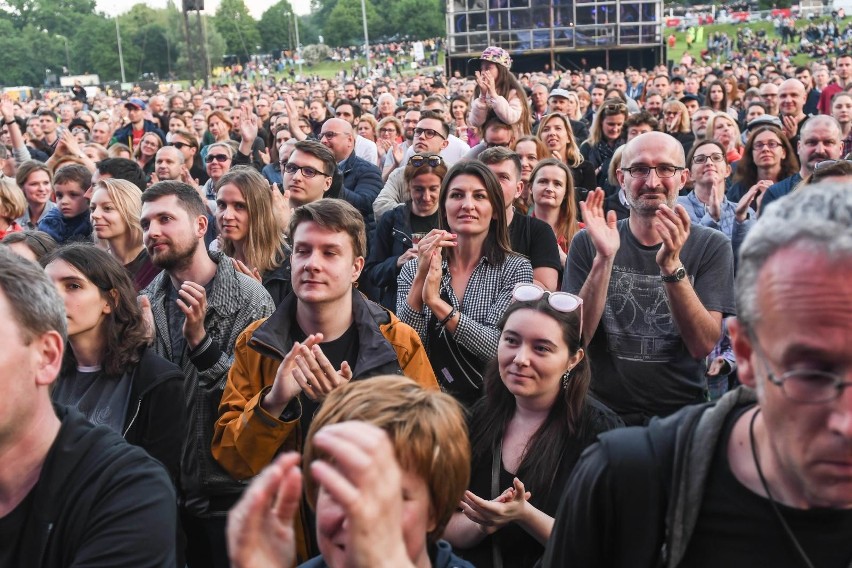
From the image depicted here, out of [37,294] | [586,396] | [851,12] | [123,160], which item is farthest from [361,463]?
[851,12]

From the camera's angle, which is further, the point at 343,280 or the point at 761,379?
the point at 343,280

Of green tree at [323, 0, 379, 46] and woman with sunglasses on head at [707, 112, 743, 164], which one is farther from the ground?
green tree at [323, 0, 379, 46]

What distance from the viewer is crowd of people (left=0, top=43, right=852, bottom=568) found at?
4.89ft

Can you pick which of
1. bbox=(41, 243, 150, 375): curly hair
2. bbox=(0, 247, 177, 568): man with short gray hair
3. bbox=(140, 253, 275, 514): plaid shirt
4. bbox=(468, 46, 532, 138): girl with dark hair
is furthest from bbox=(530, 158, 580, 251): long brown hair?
bbox=(0, 247, 177, 568): man with short gray hair

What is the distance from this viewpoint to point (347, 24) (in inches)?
3807

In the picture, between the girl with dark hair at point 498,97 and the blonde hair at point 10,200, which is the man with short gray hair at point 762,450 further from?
the girl with dark hair at point 498,97

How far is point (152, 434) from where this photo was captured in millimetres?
3359

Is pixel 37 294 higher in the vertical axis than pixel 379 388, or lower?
higher

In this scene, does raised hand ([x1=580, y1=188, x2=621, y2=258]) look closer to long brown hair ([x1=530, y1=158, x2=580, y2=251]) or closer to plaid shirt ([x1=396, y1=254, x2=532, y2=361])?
plaid shirt ([x1=396, y1=254, x2=532, y2=361])

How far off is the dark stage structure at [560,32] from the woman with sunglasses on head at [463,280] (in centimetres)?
3080

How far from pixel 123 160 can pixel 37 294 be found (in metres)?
4.92

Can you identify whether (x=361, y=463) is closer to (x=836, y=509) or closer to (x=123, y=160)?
(x=836, y=509)

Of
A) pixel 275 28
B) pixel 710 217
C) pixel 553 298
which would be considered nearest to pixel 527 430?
pixel 553 298

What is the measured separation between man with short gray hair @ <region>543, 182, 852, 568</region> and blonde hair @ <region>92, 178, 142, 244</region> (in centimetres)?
409
